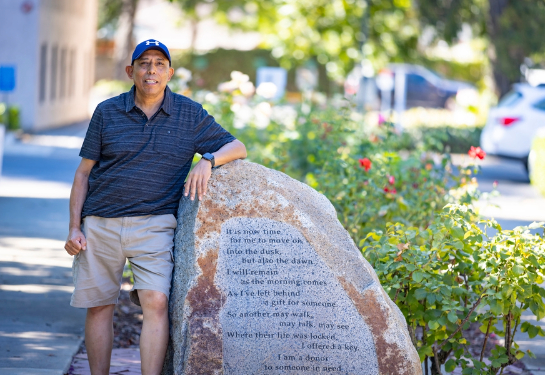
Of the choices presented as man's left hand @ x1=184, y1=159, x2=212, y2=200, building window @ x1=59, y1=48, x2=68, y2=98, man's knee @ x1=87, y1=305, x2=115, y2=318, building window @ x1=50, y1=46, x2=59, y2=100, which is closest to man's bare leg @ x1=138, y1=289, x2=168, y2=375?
man's knee @ x1=87, y1=305, x2=115, y2=318

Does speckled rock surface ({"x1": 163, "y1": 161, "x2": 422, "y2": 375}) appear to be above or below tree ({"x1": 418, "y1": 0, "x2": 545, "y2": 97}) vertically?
below

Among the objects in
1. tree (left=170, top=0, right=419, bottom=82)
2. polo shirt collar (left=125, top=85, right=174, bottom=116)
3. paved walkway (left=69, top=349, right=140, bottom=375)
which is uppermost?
tree (left=170, top=0, right=419, bottom=82)

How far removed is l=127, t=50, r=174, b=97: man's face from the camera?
11.8ft

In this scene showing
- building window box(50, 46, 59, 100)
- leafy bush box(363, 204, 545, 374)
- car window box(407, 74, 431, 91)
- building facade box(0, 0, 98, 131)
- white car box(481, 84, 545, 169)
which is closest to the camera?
leafy bush box(363, 204, 545, 374)

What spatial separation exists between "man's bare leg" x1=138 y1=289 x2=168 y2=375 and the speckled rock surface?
0.08m

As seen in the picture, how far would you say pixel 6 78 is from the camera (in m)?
14.0

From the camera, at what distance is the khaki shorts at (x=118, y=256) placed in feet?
11.9

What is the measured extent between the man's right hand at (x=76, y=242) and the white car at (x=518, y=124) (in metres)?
12.3

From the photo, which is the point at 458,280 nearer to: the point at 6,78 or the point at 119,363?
the point at 119,363

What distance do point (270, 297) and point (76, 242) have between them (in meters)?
0.98

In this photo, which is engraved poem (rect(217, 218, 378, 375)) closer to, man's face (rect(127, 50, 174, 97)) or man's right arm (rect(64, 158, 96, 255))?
man's right arm (rect(64, 158, 96, 255))

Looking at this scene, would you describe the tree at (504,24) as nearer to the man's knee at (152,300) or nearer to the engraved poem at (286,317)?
the engraved poem at (286,317)

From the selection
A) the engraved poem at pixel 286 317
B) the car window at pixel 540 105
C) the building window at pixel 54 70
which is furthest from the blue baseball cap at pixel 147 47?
the building window at pixel 54 70

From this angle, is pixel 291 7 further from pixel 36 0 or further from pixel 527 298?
pixel 527 298
